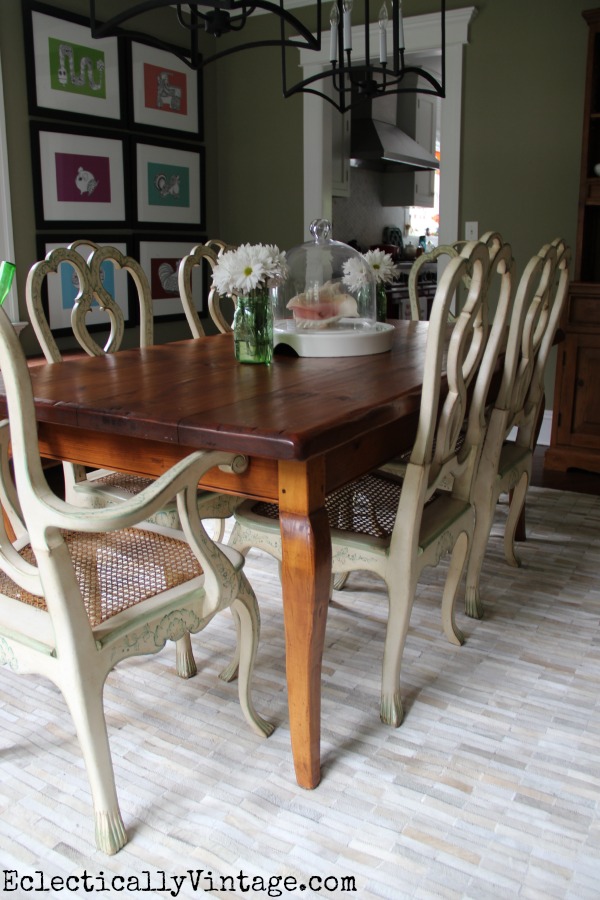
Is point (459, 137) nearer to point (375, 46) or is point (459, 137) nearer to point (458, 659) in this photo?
point (375, 46)

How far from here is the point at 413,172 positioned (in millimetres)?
7258

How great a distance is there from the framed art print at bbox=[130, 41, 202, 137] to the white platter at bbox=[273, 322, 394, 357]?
9.33 ft

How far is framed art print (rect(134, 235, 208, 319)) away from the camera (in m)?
4.71

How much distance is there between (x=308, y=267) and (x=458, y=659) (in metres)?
1.23

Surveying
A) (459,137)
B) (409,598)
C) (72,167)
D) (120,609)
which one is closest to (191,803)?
(120,609)

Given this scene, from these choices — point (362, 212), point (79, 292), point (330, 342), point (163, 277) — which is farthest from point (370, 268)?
point (362, 212)

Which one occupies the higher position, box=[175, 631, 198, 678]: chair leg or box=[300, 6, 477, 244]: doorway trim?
box=[300, 6, 477, 244]: doorway trim

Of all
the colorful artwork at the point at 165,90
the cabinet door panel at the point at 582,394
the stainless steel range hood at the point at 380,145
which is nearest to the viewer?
the cabinet door panel at the point at 582,394

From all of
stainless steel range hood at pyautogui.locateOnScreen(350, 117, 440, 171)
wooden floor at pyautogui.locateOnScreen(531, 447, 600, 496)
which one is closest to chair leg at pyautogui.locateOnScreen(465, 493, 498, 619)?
wooden floor at pyautogui.locateOnScreen(531, 447, 600, 496)

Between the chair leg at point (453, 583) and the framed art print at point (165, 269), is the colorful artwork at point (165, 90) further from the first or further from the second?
the chair leg at point (453, 583)

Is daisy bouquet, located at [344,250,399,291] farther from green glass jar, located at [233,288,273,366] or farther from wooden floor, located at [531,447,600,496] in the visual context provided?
wooden floor, located at [531,447,600,496]

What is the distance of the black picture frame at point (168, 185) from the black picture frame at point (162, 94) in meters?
0.09

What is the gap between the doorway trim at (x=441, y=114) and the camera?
14.0ft

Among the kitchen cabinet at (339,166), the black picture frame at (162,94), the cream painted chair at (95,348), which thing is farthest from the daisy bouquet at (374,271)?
the kitchen cabinet at (339,166)
